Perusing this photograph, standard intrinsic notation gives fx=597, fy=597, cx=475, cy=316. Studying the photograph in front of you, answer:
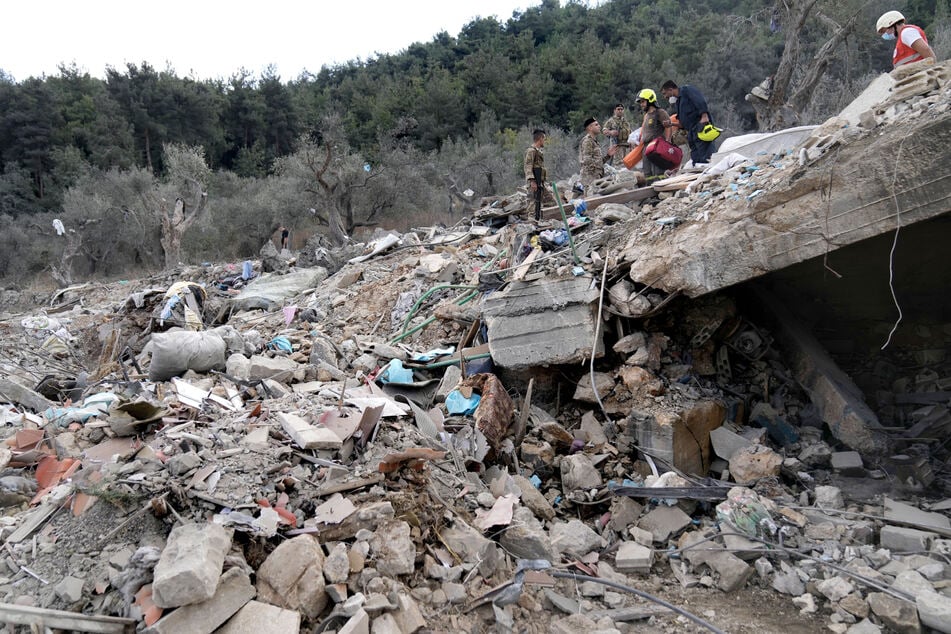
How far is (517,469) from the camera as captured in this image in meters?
4.75

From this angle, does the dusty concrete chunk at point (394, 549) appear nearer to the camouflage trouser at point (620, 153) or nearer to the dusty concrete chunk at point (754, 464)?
the dusty concrete chunk at point (754, 464)

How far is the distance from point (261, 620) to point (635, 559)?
231cm

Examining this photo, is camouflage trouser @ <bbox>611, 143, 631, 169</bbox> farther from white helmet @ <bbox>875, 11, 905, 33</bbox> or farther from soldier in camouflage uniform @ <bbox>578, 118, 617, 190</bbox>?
white helmet @ <bbox>875, 11, 905, 33</bbox>

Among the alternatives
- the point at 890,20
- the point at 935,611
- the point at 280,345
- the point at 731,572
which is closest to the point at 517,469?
the point at 731,572

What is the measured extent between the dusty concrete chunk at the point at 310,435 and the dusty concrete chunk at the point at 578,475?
1866 mm

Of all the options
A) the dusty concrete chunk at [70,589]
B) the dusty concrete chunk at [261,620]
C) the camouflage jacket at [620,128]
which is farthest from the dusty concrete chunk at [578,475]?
the camouflage jacket at [620,128]

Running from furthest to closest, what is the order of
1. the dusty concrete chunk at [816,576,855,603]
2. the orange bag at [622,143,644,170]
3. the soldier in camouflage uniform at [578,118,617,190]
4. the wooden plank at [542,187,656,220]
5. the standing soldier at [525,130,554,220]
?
the soldier in camouflage uniform at [578,118,617,190] < the orange bag at [622,143,644,170] < the standing soldier at [525,130,554,220] < the wooden plank at [542,187,656,220] < the dusty concrete chunk at [816,576,855,603]

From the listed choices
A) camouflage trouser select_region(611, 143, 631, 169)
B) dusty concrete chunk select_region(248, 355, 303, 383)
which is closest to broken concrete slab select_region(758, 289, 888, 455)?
dusty concrete chunk select_region(248, 355, 303, 383)

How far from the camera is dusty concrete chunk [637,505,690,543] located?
4.18 m

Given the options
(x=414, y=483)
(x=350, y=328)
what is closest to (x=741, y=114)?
(x=350, y=328)

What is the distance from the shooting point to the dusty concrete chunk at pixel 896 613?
3023 millimetres

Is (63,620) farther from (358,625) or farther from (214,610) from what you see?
(358,625)

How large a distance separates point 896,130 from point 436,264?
5696 millimetres

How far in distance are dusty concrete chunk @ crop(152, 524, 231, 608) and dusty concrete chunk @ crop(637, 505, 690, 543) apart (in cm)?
282
